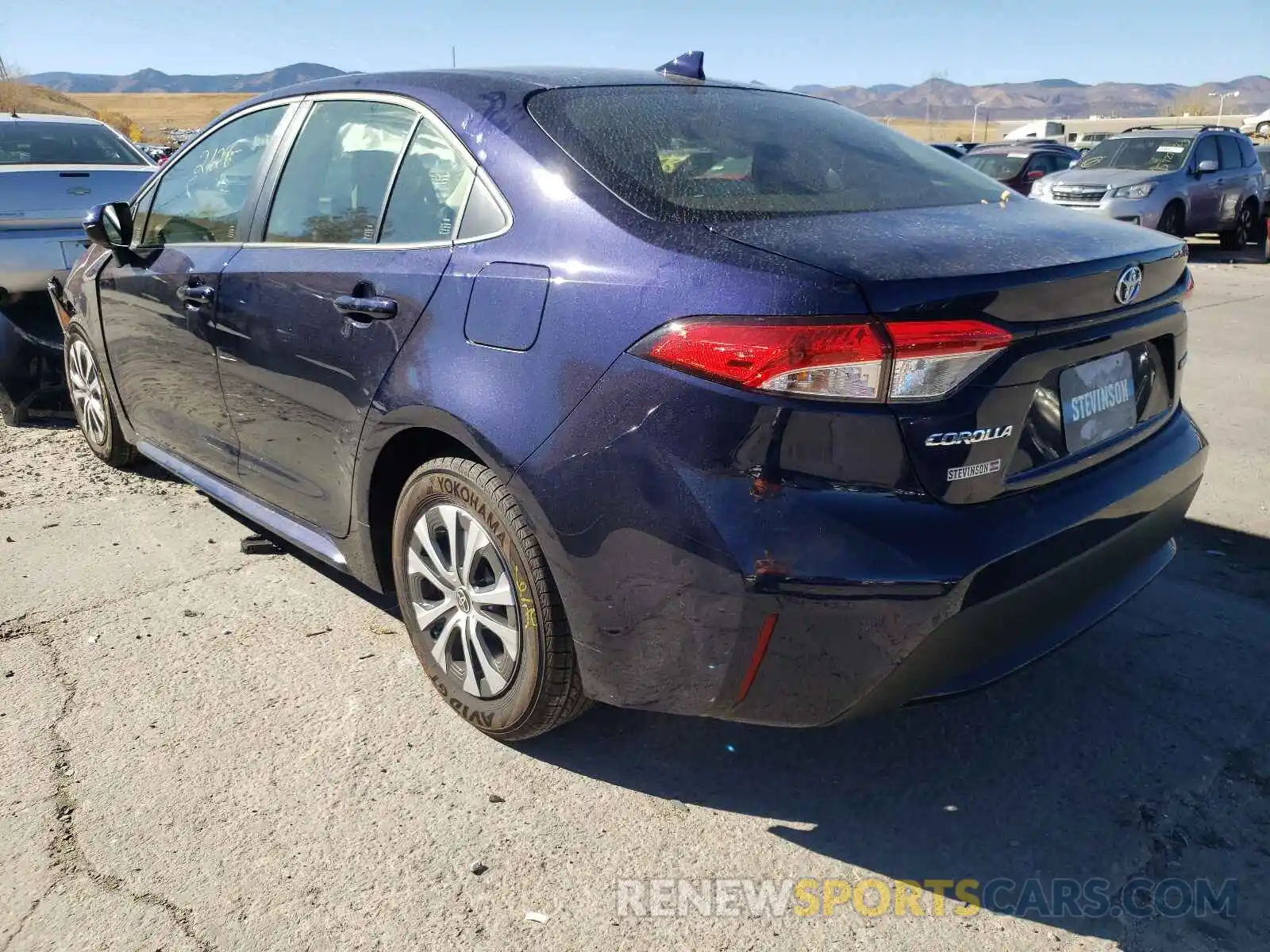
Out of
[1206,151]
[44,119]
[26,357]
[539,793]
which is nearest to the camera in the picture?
[539,793]

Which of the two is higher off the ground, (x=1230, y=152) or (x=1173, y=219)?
(x=1230, y=152)

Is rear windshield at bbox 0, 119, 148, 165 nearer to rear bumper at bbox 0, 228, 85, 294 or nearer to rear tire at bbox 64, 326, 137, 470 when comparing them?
rear bumper at bbox 0, 228, 85, 294

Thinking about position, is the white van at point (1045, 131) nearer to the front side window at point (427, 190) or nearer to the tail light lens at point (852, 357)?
the front side window at point (427, 190)

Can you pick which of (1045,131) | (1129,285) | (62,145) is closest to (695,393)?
(1129,285)

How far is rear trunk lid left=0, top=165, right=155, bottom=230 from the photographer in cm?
632

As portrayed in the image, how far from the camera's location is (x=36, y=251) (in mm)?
6199

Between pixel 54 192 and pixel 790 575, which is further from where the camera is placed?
pixel 54 192

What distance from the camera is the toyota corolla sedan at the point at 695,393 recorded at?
2.03 meters

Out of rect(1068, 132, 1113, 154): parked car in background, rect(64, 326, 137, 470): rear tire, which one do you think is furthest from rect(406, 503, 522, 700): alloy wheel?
rect(1068, 132, 1113, 154): parked car in background

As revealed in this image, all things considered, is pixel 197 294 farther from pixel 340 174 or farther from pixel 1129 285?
pixel 1129 285

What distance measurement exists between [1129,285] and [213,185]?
122 inches

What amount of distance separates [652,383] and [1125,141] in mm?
15793

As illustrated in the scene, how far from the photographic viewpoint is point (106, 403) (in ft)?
15.9

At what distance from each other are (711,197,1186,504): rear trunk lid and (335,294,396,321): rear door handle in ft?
3.13
